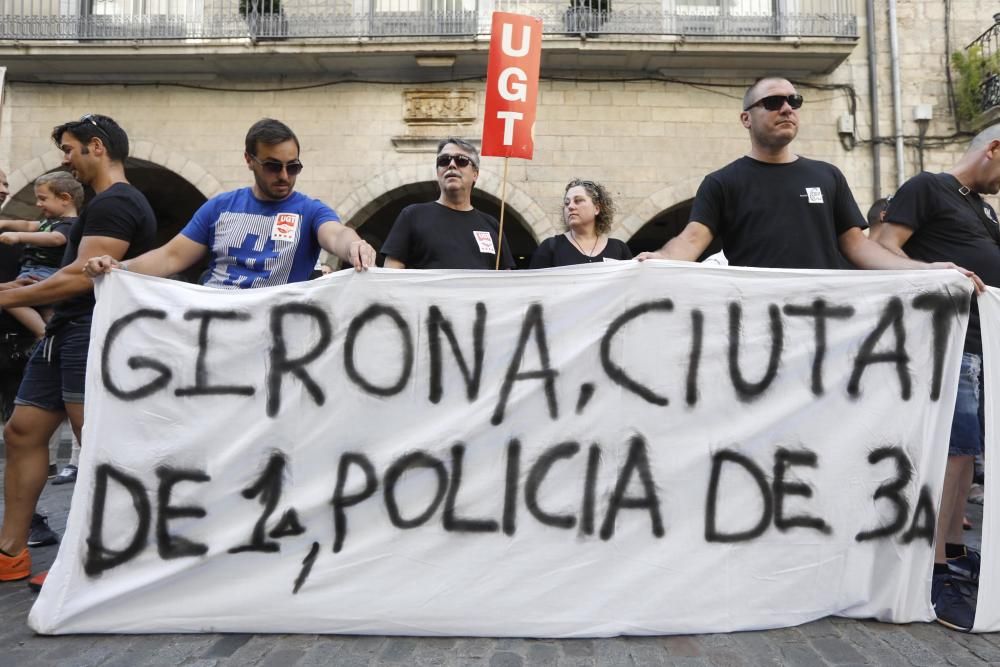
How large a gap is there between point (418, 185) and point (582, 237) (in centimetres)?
634

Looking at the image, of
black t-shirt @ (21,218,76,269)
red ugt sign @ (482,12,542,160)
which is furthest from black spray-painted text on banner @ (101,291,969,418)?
red ugt sign @ (482,12,542,160)

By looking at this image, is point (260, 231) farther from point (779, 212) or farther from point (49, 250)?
point (779, 212)

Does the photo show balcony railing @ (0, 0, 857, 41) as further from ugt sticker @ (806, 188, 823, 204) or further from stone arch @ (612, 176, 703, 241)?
ugt sticker @ (806, 188, 823, 204)

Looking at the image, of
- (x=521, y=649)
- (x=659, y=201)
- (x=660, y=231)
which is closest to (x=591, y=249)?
(x=521, y=649)

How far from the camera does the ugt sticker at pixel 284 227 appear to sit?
304 cm

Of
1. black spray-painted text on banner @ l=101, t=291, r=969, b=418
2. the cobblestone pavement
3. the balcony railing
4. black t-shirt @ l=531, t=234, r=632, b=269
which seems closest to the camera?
the cobblestone pavement

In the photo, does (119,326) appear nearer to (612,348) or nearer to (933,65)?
(612,348)

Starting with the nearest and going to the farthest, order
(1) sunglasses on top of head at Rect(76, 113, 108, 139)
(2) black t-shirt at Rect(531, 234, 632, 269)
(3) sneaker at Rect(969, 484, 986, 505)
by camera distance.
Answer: (1) sunglasses on top of head at Rect(76, 113, 108, 139), (2) black t-shirt at Rect(531, 234, 632, 269), (3) sneaker at Rect(969, 484, 986, 505)

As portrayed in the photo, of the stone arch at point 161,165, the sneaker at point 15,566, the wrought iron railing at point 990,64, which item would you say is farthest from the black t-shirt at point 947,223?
the stone arch at point 161,165

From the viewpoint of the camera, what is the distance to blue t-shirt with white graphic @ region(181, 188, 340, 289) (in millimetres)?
3023

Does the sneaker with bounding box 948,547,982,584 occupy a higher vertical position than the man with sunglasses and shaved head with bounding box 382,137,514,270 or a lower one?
lower

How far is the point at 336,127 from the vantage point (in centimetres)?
1022

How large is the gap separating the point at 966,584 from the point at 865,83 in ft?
31.1

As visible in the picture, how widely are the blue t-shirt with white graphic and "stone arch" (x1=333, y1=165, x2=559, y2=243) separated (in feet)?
23.1
